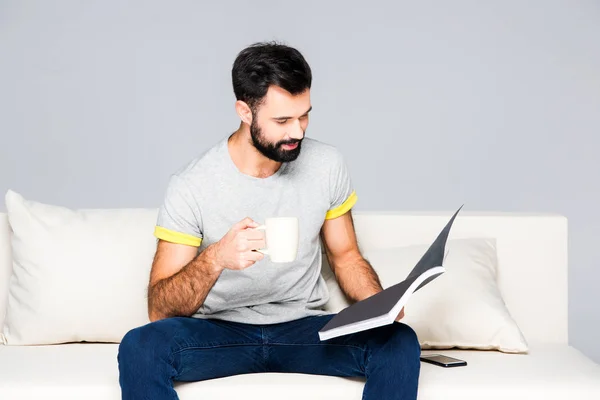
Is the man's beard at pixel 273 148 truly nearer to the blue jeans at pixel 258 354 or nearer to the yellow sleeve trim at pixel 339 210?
the yellow sleeve trim at pixel 339 210

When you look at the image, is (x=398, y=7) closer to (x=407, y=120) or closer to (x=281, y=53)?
(x=407, y=120)

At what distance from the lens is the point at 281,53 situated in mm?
2582

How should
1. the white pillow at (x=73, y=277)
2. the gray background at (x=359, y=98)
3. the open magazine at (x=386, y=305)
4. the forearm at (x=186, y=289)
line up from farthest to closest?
the gray background at (x=359, y=98), the white pillow at (x=73, y=277), the forearm at (x=186, y=289), the open magazine at (x=386, y=305)

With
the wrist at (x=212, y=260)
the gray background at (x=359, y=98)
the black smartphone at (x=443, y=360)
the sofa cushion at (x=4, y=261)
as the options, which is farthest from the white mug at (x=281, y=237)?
the gray background at (x=359, y=98)

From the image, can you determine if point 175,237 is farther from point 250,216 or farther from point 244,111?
point 244,111

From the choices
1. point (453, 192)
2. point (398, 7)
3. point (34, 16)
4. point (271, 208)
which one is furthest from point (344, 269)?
point (34, 16)

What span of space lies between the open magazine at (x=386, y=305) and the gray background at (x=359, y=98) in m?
2.14

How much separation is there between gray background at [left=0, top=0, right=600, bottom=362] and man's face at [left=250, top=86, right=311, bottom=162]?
1848 mm

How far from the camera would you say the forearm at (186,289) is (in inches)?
93.7

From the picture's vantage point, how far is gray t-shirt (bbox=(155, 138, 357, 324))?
2.61 metres

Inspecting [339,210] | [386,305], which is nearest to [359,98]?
[339,210]

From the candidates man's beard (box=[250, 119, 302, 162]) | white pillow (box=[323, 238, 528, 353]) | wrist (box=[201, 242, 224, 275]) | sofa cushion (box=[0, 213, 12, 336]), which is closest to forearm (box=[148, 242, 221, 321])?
wrist (box=[201, 242, 224, 275])

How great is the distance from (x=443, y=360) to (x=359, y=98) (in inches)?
82.6

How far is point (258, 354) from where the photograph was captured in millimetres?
2520
